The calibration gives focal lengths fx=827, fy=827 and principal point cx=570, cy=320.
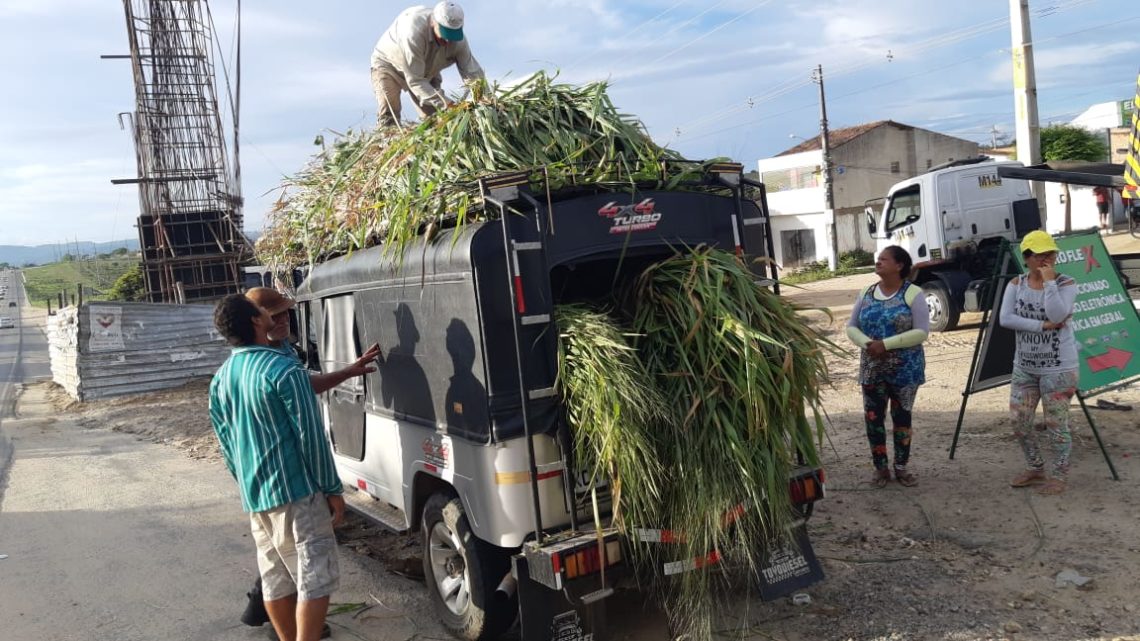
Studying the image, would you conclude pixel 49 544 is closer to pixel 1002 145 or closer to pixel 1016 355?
pixel 1016 355

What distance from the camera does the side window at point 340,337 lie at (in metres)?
5.16

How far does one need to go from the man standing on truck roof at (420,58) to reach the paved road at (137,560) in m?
3.44

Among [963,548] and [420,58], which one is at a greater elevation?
[420,58]

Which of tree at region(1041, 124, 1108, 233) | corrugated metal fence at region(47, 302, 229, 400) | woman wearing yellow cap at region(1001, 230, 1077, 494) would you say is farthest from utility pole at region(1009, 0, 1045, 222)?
tree at region(1041, 124, 1108, 233)

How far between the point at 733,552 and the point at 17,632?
4225 mm

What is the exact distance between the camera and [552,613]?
382 cm

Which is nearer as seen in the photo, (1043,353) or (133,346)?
(1043,353)

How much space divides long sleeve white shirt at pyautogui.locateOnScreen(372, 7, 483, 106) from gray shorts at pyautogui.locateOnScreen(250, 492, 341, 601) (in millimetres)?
3475

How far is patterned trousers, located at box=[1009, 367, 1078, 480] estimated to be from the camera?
552cm

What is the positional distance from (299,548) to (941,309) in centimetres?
1177

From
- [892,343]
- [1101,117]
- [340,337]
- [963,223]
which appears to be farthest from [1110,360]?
[1101,117]

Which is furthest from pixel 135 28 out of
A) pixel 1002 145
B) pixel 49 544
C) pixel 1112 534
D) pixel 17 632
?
pixel 1002 145

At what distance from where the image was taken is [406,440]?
15.2 ft

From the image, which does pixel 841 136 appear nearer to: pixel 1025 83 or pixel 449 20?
pixel 1025 83
